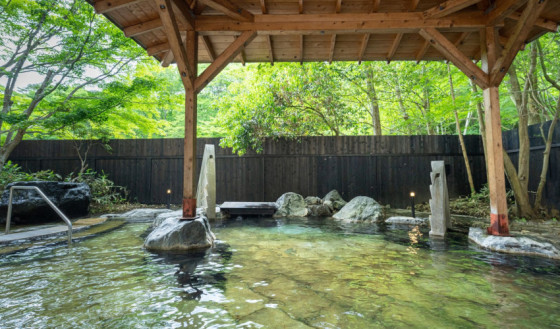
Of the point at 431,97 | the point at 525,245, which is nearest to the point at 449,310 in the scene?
the point at 525,245

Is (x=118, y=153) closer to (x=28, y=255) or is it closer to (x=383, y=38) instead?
(x=28, y=255)

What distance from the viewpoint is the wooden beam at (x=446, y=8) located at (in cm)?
393

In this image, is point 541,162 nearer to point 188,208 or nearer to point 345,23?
point 345,23

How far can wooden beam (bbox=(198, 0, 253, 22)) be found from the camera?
3923 millimetres

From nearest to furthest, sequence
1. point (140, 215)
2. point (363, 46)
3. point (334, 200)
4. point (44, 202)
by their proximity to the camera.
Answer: point (363, 46) → point (44, 202) → point (140, 215) → point (334, 200)

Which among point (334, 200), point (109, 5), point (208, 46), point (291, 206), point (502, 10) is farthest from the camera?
point (334, 200)

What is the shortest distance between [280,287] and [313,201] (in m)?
5.79

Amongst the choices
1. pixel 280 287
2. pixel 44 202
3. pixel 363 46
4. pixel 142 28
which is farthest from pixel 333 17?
pixel 44 202

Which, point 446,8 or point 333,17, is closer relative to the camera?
point 446,8

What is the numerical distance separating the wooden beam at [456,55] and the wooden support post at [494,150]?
0.18m

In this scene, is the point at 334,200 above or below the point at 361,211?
above

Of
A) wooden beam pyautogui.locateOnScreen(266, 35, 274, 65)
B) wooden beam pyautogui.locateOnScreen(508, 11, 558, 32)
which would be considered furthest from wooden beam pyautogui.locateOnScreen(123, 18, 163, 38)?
wooden beam pyautogui.locateOnScreen(508, 11, 558, 32)

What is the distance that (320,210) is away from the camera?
765 centimetres

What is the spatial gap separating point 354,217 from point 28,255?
6064mm
